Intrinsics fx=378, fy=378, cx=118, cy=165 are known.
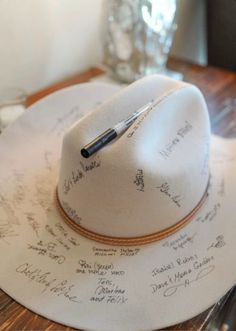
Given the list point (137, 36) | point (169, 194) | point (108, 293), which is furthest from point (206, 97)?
point (108, 293)

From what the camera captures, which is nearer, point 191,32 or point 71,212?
point 71,212

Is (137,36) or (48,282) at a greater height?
(137,36)

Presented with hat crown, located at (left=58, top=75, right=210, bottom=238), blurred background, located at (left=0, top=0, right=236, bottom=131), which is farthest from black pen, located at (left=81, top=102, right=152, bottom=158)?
blurred background, located at (left=0, top=0, right=236, bottom=131)

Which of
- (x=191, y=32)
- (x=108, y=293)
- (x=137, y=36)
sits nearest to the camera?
(x=108, y=293)

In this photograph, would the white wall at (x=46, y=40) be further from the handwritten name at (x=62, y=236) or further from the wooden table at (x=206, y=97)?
the handwritten name at (x=62, y=236)

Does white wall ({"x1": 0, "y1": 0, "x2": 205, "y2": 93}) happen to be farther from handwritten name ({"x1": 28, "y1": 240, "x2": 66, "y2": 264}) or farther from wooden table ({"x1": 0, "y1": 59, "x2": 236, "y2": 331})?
handwritten name ({"x1": 28, "y1": 240, "x2": 66, "y2": 264})
